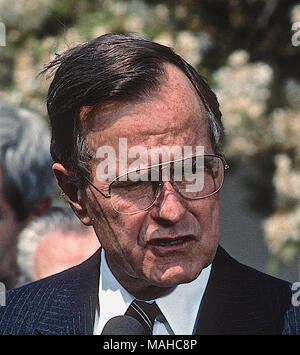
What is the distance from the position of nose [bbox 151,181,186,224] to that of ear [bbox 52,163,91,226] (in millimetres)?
162

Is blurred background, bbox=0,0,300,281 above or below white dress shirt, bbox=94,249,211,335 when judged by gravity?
above

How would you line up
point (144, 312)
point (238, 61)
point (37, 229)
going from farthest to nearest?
point (238, 61) → point (37, 229) → point (144, 312)

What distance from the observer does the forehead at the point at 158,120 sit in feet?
3.68

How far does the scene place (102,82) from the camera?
1.14m

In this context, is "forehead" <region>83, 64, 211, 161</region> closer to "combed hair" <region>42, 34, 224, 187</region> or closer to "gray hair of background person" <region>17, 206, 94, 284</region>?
"combed hair" <region>42, 34, 224, 187</region>

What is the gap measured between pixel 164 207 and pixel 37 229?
0.76m

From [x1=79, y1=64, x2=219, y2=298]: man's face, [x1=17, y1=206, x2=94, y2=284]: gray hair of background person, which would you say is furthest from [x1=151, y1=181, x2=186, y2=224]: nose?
[x1=17, y1=206, x2=94, y2=284]: gray hair of background person

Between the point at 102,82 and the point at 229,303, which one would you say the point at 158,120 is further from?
the point at 229,303

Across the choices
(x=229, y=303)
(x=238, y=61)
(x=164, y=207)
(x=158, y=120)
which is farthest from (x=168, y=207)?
(x=238, y=61)

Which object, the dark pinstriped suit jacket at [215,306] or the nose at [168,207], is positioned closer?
the nose at [168,207]

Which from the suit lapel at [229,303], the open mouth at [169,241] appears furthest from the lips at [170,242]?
the suit lapel at [229,303]

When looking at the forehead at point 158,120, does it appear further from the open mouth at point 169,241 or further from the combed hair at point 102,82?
the open mouth at point 169,241

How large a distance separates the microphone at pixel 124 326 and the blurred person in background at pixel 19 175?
64cm

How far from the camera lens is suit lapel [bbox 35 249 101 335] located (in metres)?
1.26
